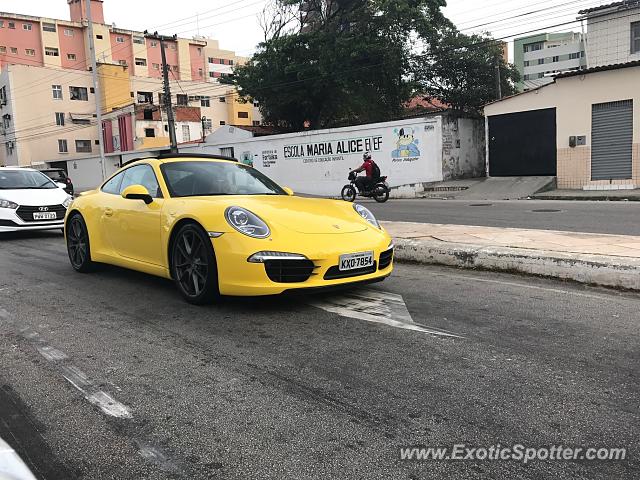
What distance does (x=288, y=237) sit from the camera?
4.62 metres

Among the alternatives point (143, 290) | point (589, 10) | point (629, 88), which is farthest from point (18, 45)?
point (143, 290)

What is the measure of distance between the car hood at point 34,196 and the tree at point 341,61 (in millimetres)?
20908

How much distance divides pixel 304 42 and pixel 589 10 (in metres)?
14.2

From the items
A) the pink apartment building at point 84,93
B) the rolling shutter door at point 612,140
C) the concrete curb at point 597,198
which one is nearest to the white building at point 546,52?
the pink apartment building at point 84,93

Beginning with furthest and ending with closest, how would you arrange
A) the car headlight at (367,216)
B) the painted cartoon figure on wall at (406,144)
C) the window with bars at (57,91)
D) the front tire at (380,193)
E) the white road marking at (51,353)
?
the window with bars at (57,91), the painted cartoon figure on wall at (406,144), the front tire at (380,193), the car headlight at (367,216), the white road marking at (51,353)

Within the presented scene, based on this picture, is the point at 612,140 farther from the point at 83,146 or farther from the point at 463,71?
the point at 83,146

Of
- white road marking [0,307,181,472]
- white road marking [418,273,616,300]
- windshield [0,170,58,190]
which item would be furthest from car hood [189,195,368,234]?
windshield [0,170,58,190]

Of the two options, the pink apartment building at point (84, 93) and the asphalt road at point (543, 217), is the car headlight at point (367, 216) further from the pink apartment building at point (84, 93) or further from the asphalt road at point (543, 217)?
the pink apartment building at point (84, 93)

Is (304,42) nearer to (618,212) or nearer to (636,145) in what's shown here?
(636,145)

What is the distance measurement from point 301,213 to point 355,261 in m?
0.71

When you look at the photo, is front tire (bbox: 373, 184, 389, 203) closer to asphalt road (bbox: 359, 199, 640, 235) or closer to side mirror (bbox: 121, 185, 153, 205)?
asphalt road (bbox: 359, 199, 640, 235)

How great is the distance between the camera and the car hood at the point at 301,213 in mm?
Answer: 4828

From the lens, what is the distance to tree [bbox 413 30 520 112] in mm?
31312

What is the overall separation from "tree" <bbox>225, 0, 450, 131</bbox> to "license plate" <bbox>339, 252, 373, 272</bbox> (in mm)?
25705
